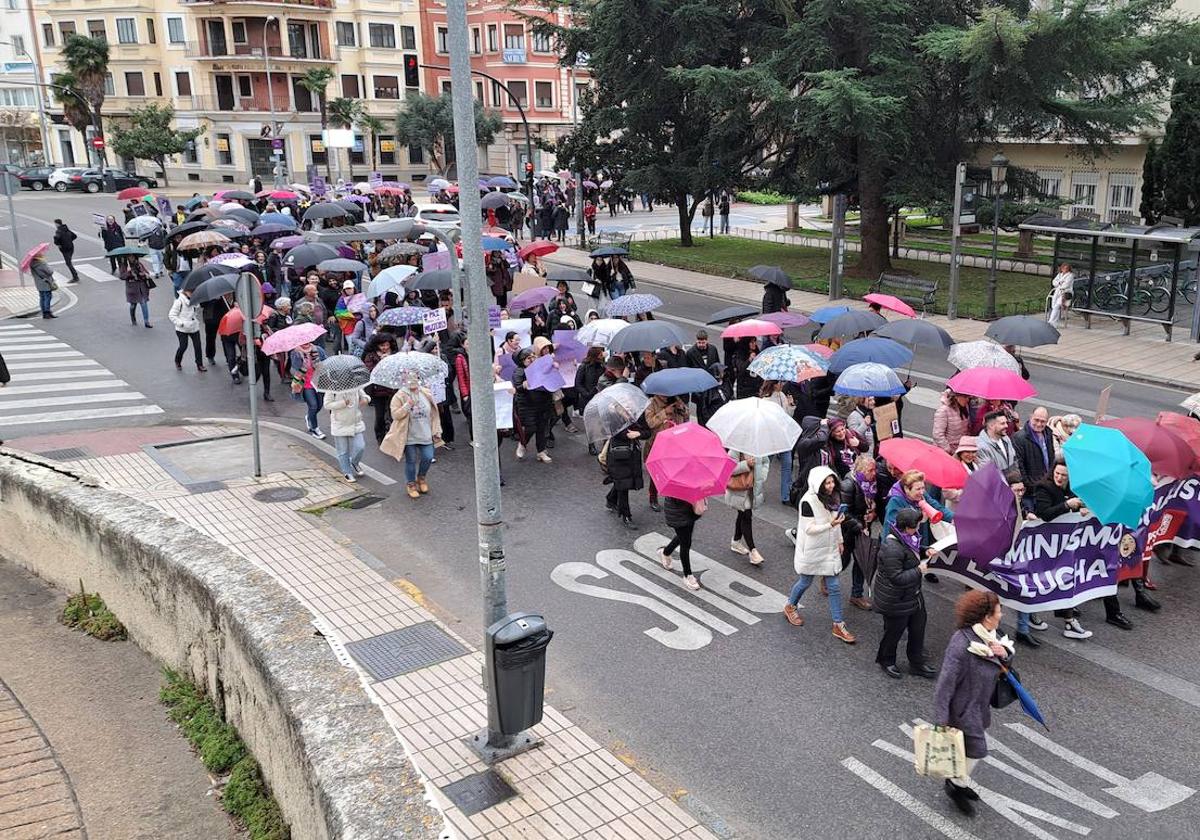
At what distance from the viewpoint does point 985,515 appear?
7973 mm

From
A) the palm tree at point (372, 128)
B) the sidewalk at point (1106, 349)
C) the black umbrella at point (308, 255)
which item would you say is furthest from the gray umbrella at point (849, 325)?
the palm tree at point (372, 128)

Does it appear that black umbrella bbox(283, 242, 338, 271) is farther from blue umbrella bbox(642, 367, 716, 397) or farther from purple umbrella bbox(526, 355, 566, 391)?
blue umbrella bbox(642, 367, 716, 397)

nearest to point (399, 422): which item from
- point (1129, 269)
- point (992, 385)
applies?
point (992, 385)

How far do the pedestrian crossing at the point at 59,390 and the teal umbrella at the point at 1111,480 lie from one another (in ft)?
45.7

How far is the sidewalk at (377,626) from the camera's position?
678cm

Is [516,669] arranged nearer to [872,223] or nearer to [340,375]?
[340,375]

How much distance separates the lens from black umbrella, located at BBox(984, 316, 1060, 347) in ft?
44.7

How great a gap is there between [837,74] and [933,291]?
18.2 feet

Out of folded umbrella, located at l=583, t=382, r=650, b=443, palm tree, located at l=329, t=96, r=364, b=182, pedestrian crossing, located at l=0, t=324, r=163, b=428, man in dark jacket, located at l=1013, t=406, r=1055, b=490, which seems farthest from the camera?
palm tree, located at l=329, t=96, r=364, b=182

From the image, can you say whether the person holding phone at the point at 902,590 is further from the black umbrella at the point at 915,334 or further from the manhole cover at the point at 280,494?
the manhole cover at the point at 280,494

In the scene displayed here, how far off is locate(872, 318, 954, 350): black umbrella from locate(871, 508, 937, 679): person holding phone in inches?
243

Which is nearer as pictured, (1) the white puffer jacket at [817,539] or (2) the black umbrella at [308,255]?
(1) the white puffer jacket at [817,539]

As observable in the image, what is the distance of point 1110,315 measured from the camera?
22.4m

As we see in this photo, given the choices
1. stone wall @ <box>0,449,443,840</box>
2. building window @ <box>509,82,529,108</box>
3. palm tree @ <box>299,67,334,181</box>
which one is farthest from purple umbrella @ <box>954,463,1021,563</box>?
building window @ <box>509,82,529,108</box>
